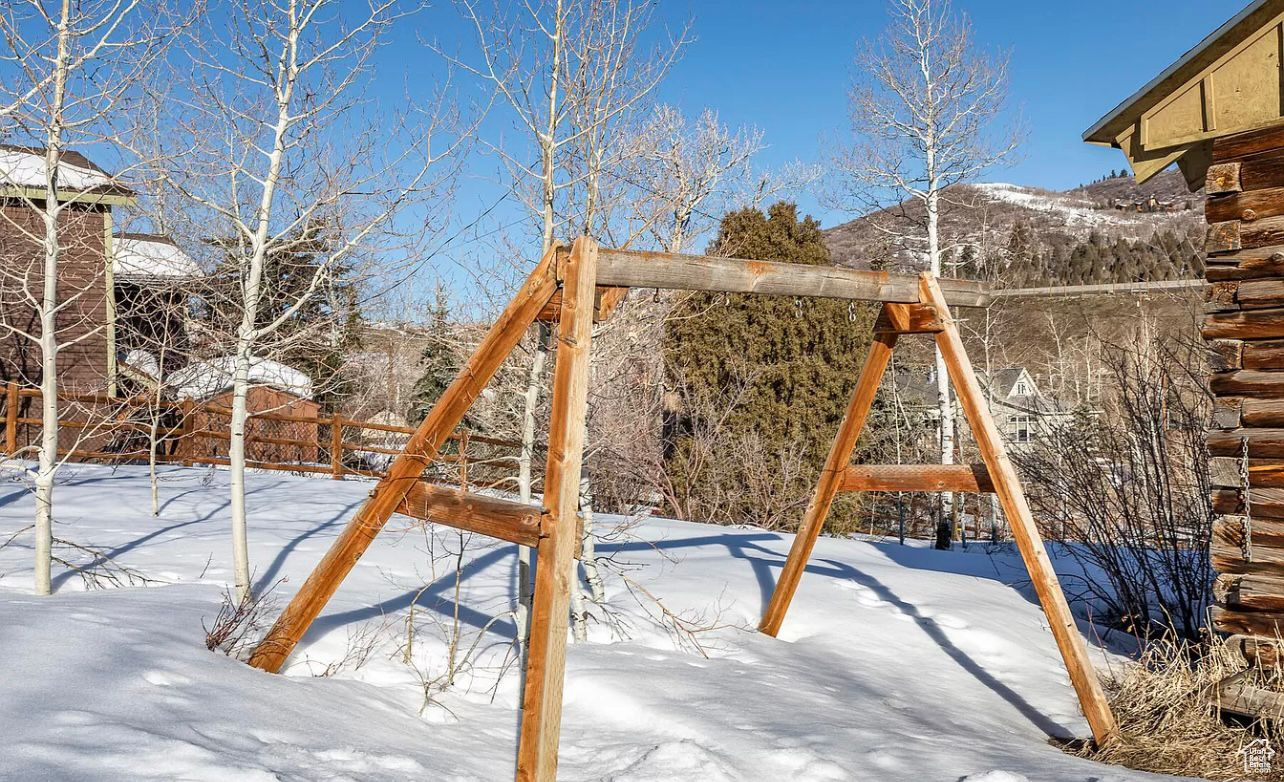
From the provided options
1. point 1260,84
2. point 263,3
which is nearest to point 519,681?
point 263,3

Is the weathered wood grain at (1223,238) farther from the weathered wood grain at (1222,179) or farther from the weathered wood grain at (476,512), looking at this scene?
the weathered wood grain at (476,512)

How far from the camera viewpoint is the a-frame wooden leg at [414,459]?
374cm

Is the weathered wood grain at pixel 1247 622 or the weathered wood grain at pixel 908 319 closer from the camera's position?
the weathered wood grain at pixel 1247 622

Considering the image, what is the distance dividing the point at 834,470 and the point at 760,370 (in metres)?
9.93

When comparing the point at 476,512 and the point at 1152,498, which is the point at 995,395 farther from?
the point at 476,512

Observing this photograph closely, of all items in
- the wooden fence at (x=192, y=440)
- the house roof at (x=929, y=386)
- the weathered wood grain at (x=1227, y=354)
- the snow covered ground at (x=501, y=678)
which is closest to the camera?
the snow covered ground at (x=501, y=678)

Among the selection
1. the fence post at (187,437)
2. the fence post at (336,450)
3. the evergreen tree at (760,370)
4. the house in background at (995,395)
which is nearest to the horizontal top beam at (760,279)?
the evergreen tree at (760,370)

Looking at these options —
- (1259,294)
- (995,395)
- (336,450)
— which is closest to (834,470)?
(1259,294)

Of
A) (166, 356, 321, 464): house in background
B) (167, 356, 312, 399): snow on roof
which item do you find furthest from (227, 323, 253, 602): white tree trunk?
(166, 356, 321, 464): house in background

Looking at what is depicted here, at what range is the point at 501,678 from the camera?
452cm

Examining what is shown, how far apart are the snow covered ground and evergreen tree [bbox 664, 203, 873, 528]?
7.12 metres

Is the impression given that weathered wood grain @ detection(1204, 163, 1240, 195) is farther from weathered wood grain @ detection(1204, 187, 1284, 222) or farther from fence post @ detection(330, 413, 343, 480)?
fence post @ detection(330, 413, 343, 480)

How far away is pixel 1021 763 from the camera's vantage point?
3.71m
